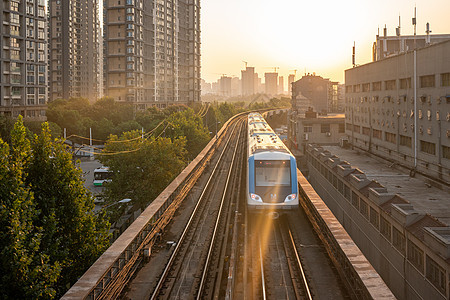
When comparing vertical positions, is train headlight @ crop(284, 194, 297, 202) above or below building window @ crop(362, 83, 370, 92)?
below

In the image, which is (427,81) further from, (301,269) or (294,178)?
(301,269)

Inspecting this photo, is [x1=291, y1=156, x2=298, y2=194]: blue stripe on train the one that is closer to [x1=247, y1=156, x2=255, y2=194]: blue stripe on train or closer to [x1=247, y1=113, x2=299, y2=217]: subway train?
[x1=247, y1=113, x2=299, y2=217]: subway train

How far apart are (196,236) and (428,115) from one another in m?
16.7

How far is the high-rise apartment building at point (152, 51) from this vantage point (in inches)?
3600

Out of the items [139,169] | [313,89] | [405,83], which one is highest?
[313,89]

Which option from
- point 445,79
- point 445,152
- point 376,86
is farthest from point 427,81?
point 376,86

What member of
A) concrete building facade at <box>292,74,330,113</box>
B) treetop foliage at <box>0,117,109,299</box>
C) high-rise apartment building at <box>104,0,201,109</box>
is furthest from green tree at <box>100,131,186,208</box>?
high-rise apartment building at <box>104,0,201,109</box>

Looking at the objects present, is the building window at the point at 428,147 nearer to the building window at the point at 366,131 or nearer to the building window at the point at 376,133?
the building window at the point at 376,133

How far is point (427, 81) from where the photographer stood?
90.0 ft

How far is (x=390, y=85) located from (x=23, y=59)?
1819 inches

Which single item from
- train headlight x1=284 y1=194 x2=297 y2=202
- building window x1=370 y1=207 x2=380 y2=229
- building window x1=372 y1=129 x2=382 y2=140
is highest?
building window x1=372 y1=129 x2=382 y2=140

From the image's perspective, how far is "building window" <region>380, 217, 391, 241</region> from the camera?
19173 mm

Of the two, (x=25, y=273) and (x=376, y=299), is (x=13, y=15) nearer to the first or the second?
(x=25, y=273)

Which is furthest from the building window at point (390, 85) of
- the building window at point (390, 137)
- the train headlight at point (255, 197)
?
the train headlight at point (255, 197)
